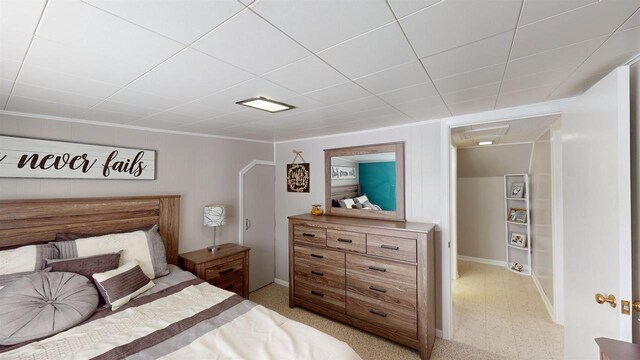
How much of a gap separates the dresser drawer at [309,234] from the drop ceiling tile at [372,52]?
1.90m

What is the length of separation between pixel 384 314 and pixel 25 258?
2896 millimetres

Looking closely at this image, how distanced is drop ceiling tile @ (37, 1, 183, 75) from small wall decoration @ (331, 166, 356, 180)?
2.38 meters

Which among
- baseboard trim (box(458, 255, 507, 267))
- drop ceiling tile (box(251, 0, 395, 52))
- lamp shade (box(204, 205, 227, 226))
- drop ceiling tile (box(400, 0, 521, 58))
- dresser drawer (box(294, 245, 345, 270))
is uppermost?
drop ceiling tile (box(400, 0, 521, 58))

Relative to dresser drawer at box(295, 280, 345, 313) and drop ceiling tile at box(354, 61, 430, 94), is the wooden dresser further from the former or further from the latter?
drop ceiling tile at box(354, 61, 430, 94)

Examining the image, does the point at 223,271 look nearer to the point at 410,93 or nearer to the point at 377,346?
the point at 377,346

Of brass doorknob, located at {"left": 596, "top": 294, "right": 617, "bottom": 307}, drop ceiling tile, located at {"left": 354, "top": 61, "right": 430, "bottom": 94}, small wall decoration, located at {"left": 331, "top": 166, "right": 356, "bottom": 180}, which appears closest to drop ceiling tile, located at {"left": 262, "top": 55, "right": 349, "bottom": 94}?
drop ceiling tile, located at {"left": 354, "top": 61, "right": 430, "bottom": 94}

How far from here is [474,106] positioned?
7.22 feet

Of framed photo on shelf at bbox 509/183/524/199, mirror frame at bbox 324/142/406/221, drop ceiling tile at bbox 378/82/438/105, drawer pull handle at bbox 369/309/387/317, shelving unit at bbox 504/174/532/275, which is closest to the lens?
drop ceiling tile at bbox 378/82/438/105

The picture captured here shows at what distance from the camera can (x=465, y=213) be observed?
5.02 metres

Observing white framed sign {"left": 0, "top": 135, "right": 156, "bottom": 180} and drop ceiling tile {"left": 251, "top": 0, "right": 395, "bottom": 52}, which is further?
white framed sign {"left": 0, "top": 135, "right": 156, "bottom": 180}

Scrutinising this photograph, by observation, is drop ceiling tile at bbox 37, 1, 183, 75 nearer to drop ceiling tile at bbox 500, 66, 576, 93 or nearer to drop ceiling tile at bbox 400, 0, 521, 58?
drop ceiling tile at bbox 400, 0, 521, 58

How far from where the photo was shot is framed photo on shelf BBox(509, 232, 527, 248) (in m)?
4.36

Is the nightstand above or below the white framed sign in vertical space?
below

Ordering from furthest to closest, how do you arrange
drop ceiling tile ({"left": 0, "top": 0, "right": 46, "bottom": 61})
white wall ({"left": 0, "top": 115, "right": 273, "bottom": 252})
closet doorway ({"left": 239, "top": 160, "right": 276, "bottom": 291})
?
closet doorway ({"left": 239, "top": 160, "right": 276, "bottom": 291}) < white wall ({"left": 0, "top": 115, "right": 273, "bottom": 252}) < drop ceiling tile ({"left": 0, "top": 0, "right": 46, "bottom": 61})
